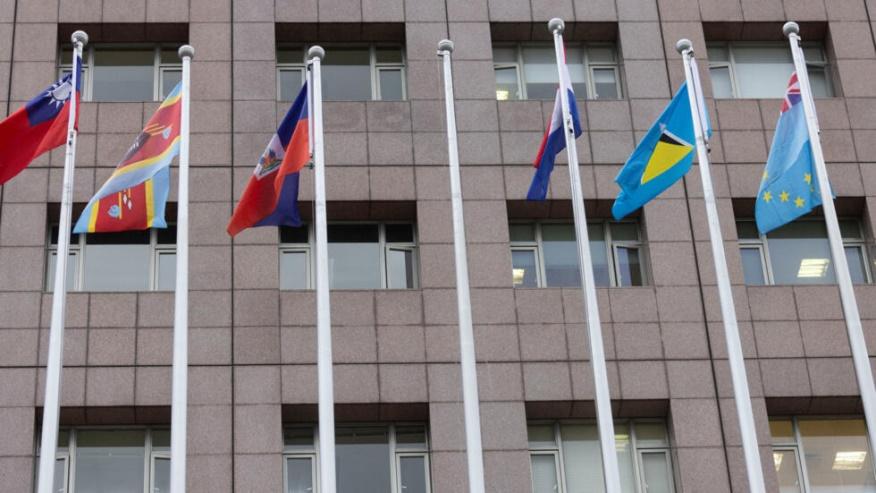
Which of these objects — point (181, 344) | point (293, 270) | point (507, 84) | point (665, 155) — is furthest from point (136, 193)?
point (507, 84)

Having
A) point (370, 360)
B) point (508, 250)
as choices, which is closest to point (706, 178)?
point (508, 250)

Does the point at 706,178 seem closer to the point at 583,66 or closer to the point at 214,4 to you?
the point at 583,66

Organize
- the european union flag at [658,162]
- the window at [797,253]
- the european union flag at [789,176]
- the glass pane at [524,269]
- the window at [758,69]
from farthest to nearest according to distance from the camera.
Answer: the window at [758,69]
the window at [797,253]
the glass pane at [524,269]
the european union flag at [658,162]
the european union flag at [789,176]

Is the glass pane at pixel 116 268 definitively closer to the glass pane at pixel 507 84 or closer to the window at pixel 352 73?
the window at pixel 352 73

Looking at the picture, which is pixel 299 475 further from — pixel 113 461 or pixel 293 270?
pixel 293 270

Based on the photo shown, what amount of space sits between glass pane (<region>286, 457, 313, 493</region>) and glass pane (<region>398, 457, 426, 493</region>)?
5.63 ft

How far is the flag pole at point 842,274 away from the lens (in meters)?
24.0

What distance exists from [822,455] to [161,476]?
12.6 metres

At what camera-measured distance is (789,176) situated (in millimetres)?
25344

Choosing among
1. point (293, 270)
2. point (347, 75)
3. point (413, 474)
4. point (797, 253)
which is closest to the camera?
point (413, 474)

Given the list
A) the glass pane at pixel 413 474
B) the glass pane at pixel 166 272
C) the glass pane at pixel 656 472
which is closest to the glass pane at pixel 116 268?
the glass pane at pixel 166 272

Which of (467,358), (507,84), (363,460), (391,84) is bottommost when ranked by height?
(363,460)

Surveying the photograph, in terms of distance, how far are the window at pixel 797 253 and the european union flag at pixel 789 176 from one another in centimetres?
517

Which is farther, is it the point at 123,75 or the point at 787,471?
the point at 123,75
